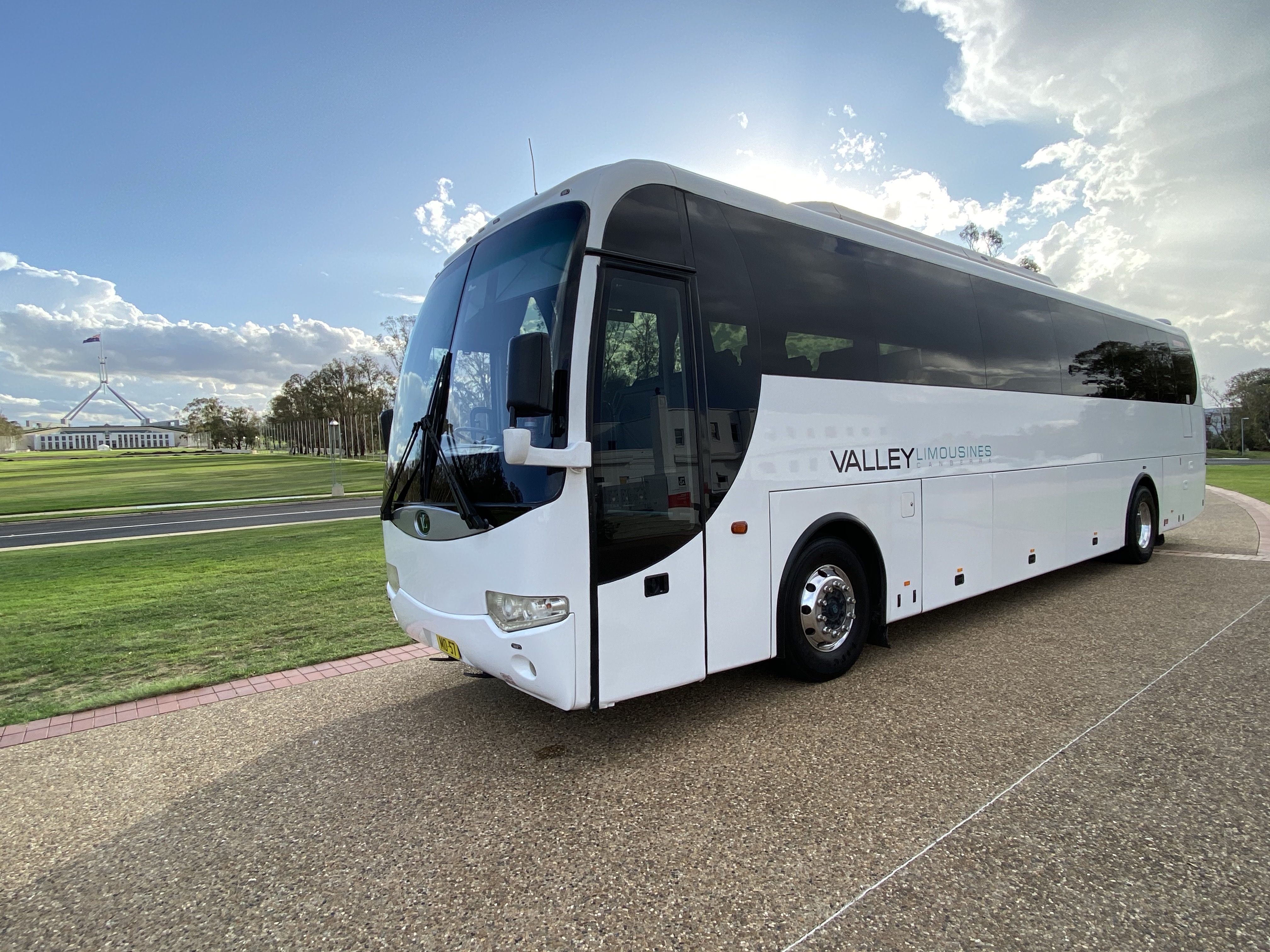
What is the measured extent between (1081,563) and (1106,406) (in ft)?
8.41

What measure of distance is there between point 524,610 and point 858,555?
267 cm

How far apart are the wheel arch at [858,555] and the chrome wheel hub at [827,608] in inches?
8.6

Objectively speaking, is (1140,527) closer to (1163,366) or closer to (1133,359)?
(1133,359)

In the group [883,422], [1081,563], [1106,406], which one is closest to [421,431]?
[883,422]

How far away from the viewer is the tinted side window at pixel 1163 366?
29.6 feet

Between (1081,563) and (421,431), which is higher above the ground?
(421,431)

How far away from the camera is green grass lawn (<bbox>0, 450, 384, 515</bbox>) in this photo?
30391 millimetres

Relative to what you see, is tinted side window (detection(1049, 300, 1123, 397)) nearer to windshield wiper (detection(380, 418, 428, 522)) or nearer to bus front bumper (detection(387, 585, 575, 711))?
bus front bumper (detection(387, 585, 575, 711))

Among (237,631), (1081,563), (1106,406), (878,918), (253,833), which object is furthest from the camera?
(1081,563)

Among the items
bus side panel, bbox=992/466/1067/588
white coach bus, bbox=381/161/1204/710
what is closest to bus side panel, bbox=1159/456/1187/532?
bus side panel, bbox=992/466/1067/588

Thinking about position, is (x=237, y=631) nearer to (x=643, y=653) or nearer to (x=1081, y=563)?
(x=643, y=653)

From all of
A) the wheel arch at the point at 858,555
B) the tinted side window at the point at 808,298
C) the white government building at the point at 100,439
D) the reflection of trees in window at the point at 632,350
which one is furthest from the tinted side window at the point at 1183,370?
the white government building at the point at 100,439

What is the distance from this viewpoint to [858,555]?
4.92 metres

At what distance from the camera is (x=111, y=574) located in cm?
1054
